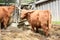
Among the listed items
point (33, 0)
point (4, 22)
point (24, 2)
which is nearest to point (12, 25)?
point (4, 22)

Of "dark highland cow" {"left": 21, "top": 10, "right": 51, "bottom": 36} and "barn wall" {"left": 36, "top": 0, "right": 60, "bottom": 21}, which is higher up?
"barn wall" {"left": 36, "top": 0, "right": 60, "bottom": 21}

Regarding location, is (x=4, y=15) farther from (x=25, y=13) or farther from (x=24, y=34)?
(x=24, y=34)

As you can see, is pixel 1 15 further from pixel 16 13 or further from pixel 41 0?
pixel 41 0

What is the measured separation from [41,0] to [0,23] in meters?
3.53

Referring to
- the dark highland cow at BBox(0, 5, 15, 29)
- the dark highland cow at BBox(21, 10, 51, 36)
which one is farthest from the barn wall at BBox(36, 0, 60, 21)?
the dark highland cow at BBox(0, 5, 15, 29)

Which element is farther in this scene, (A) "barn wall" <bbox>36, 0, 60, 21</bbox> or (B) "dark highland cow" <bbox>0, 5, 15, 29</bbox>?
(A) "barn wall" <bbox>36, 0, 60, 21</bbox>

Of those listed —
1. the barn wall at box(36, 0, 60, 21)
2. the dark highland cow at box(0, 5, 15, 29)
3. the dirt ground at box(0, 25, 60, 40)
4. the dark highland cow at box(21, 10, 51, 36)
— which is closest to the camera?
the dirt ground at box(0, 25, 60, 40)

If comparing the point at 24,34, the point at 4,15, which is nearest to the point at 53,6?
the point at 4,15

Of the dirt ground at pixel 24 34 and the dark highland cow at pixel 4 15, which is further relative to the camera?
the dark highland cow at pixel 4 15

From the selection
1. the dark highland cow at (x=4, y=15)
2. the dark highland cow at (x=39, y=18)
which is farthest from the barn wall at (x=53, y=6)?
the dark highland cow at (x=4, y=15)

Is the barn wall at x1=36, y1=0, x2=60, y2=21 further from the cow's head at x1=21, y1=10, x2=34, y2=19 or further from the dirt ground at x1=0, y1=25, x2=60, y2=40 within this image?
the dirt ground at x1=0, y1=25, x2=60, y2=40

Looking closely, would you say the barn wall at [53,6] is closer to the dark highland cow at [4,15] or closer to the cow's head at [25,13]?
the cow's head at [25,13]

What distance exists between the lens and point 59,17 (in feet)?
42.2

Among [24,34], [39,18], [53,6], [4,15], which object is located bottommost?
[24,34]
